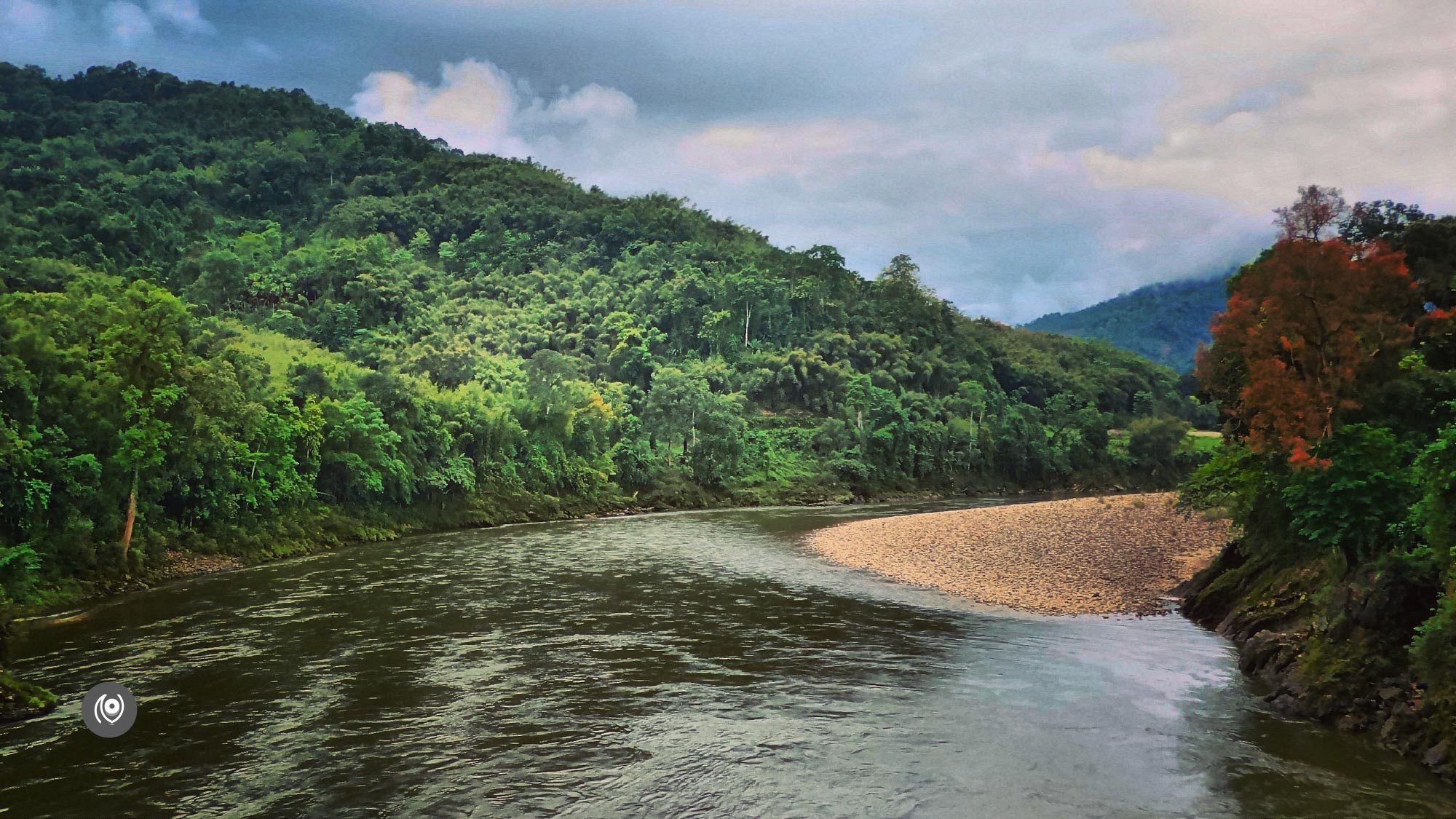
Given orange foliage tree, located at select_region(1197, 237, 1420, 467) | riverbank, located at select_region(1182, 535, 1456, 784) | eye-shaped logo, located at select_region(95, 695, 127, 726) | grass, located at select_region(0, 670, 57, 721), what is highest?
orange foliage tree, located at select_region(1197, 237, 1420, 467)

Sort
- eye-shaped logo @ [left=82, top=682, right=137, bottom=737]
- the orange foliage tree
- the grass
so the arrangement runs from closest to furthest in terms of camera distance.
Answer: eye-shaped logo @ [left=82, top=682, right=137, bottom=737] < the grass < the orange foliage tree

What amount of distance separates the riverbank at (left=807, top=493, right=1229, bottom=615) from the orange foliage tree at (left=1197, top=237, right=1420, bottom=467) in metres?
7.92

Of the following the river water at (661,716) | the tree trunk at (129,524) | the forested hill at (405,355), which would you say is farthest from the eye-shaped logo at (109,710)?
the tree trunk at (129,524)

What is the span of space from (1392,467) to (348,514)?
153 ft

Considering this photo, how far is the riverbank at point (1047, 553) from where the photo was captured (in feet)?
94.7

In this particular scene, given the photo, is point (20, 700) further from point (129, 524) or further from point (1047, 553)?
point (1047, 553)

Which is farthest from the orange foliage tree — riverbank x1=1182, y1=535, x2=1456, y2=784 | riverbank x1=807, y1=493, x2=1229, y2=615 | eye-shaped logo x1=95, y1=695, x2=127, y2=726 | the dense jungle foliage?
eye-shaped logo x1=95, y1=695, x2=127, y2=726

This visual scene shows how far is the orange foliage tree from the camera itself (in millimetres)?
20672

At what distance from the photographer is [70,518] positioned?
92.9 feet

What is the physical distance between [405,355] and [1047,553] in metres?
66.9

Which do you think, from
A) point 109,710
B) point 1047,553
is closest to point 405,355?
point 1047,553

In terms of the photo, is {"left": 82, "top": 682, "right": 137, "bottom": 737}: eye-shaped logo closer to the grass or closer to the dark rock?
the grass

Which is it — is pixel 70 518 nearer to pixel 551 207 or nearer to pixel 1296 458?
pixel 1296 458

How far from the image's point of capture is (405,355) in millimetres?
83625
